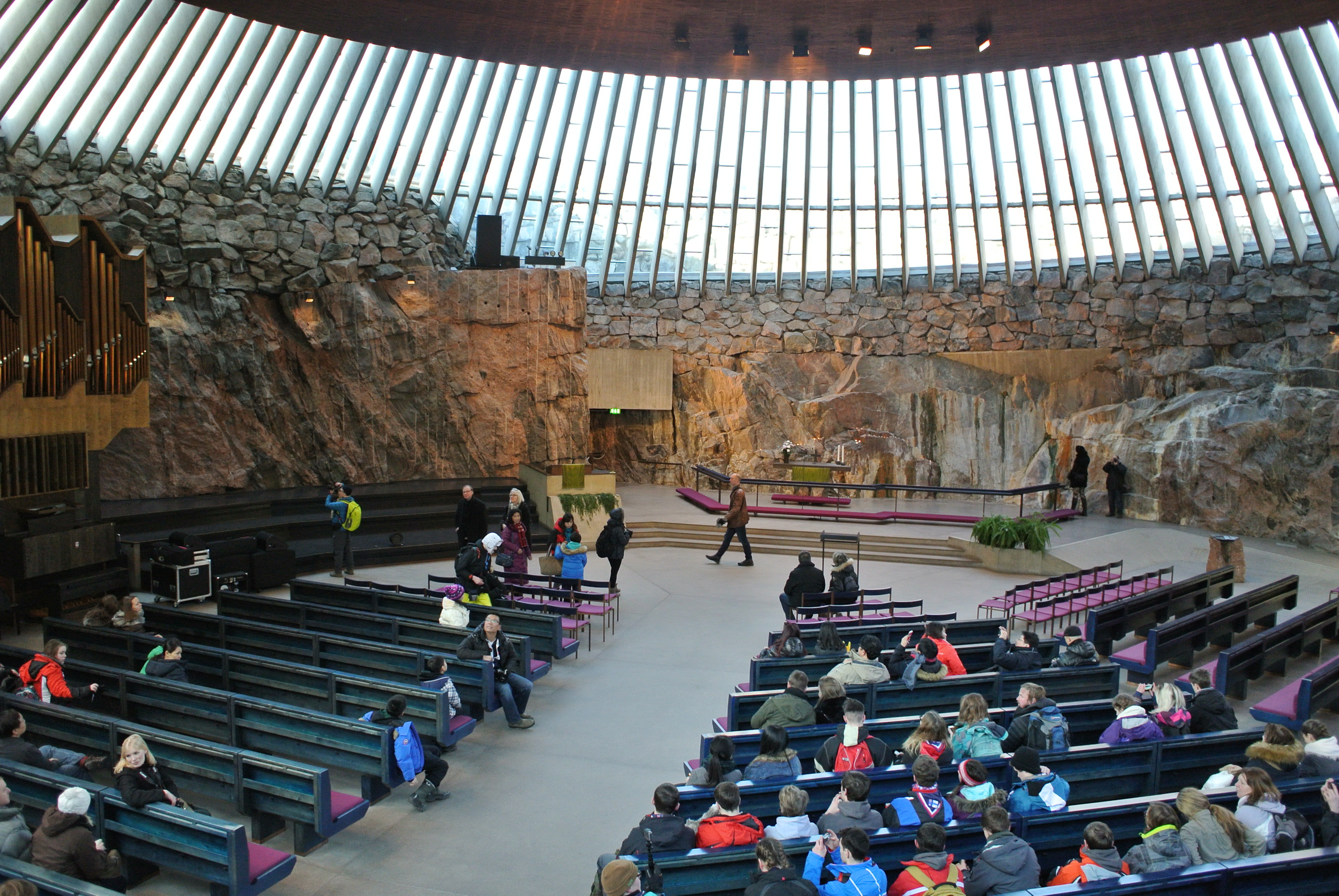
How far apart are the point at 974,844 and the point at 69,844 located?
4.40 metres

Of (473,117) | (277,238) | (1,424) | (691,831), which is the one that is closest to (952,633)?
(691,831)

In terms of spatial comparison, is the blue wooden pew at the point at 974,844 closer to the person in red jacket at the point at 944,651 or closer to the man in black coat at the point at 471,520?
the person in red jacket at the point at 944,651

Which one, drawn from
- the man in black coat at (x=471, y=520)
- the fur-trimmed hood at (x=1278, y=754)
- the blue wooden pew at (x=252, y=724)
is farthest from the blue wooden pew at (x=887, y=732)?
the man in black coat at (x=471, y=520)

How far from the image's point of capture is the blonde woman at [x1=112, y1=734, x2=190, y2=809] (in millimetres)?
4578

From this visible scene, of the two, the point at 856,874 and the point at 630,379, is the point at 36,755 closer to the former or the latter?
the point at 856,874

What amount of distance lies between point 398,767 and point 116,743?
1655 mm

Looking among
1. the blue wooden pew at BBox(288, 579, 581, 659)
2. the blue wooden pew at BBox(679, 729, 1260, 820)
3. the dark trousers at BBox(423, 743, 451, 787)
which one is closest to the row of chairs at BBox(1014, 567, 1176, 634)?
the blue wooden pew at BBox(679, 729, 1260, 820)

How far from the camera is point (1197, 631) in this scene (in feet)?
29.6

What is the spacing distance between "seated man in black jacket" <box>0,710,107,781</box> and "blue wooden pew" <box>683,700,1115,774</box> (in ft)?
11.8

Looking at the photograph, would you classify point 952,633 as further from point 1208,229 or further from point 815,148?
point 1208,229

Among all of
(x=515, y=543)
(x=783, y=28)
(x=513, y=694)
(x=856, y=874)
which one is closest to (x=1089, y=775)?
(x=856, y=874)

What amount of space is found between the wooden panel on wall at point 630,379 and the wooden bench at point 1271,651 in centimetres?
1418

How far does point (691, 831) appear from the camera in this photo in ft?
14.9

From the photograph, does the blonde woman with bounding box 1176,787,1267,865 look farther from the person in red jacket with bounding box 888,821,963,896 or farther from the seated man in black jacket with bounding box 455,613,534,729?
the seated man in black jacket with bounding box 455,613,534,729
